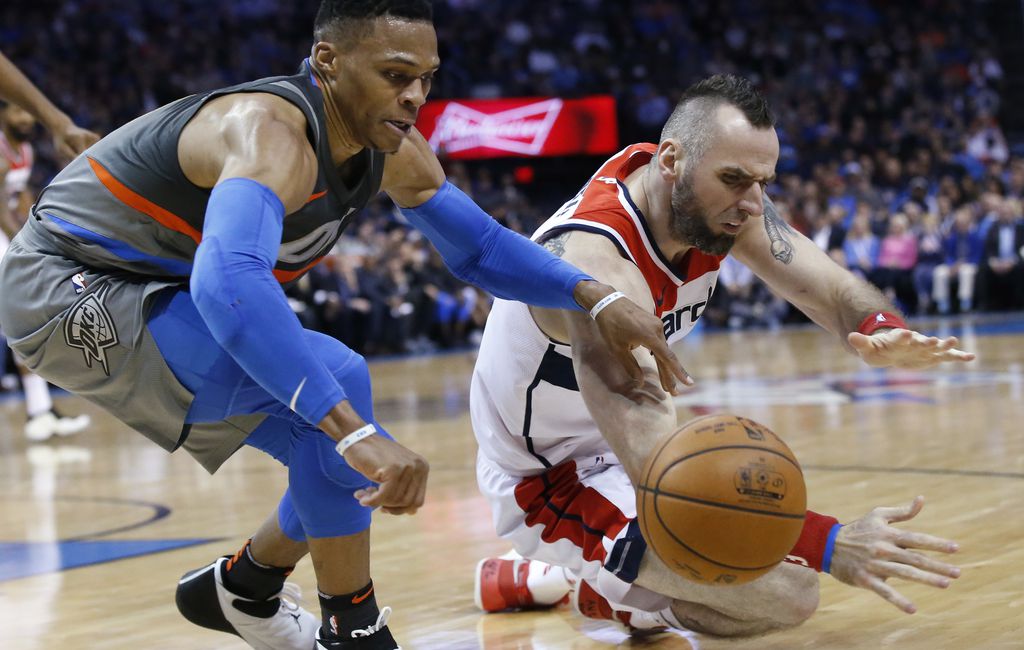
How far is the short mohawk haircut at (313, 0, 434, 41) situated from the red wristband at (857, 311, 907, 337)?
163cm

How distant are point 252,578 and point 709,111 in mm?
1801

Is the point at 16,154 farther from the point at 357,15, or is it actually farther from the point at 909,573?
the point at 909,573

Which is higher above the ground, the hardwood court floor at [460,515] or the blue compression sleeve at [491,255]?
the blue compression sleeve at [491,255]

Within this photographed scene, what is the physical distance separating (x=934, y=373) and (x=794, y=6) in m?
15.8

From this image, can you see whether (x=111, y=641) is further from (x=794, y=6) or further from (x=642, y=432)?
(x=794, y=6)

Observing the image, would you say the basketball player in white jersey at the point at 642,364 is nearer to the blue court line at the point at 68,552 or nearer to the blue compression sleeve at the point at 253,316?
the blue compression sleeve at the point at 253,316

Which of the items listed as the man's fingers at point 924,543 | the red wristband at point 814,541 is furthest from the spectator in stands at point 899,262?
the man's fingers at point 924,543

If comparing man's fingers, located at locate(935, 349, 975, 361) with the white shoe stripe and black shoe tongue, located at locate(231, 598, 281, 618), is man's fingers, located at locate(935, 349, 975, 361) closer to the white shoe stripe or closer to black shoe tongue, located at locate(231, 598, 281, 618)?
black shoe tongue, located at locate(231, 598, 281, 618)

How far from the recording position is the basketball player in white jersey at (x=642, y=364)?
11.0 feet

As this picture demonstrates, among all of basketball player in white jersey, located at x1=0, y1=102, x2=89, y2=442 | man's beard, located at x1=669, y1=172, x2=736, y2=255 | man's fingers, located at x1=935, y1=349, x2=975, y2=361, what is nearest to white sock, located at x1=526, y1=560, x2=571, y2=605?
man's beard, located at x1=669, y1=172, x2=736, y2=255

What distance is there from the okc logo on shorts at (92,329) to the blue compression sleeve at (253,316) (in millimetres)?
514

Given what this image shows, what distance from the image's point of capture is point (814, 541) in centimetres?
318

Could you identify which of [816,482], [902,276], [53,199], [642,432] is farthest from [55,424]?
[902,276]

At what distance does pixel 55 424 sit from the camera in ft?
29.5
